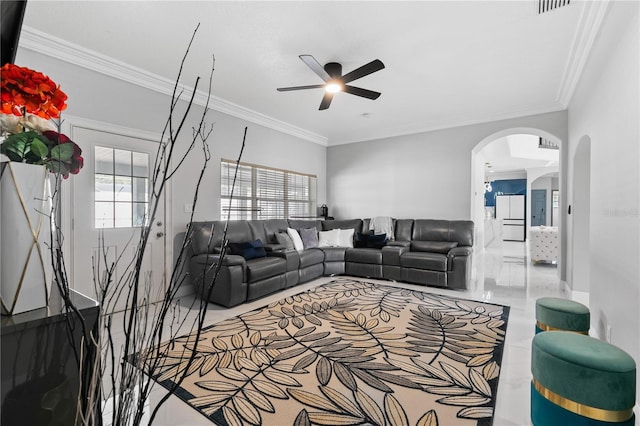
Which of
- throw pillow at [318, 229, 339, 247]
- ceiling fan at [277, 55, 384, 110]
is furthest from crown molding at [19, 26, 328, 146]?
throw pillow at [318, 229, 339, 247]

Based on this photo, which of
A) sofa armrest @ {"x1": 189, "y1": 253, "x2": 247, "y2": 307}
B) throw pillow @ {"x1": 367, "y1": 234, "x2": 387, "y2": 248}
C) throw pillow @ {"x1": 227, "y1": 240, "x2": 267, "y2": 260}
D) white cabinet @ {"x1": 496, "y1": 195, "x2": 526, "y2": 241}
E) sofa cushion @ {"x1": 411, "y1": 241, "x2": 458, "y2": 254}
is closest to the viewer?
sofa armrest @ {"x1": 189, "y1": 253, "x2": 247, "y2": 307}

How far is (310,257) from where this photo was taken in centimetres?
489

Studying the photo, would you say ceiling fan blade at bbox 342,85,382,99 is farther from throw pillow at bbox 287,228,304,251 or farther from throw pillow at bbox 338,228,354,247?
throw pillow at bbox 338,228,354,247

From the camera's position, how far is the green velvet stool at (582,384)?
1463mm

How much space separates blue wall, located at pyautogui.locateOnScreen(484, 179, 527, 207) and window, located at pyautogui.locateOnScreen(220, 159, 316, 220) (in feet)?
28.6

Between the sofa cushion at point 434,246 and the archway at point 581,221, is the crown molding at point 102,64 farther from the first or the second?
the archway at point 581,221

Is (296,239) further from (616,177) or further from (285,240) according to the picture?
(616,177)

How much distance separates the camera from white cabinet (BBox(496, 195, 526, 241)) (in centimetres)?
1153

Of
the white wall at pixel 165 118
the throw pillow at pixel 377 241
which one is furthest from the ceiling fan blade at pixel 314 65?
the throw pillow at pixel 377 241

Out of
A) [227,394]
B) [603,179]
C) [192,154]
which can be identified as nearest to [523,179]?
[603,179]

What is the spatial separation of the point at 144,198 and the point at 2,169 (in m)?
3.38

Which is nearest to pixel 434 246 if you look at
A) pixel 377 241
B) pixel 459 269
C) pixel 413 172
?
pixel 459 269

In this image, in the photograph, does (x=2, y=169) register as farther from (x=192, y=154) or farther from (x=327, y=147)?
(x=327, y=147)

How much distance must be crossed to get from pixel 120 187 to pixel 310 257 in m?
2.67
